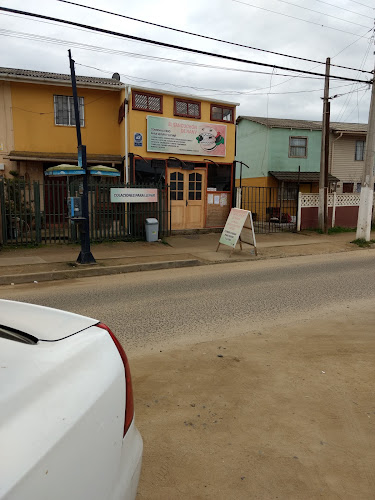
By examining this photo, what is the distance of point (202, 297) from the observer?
6.87m

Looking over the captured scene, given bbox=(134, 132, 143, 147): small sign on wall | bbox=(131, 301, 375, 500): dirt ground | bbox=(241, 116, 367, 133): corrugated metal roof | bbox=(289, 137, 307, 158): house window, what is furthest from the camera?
bbox=(289, 137, 307, 158): house window

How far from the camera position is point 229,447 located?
277 cm

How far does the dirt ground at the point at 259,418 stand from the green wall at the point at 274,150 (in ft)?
71.2

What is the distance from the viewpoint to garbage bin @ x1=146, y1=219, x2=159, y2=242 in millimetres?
13126

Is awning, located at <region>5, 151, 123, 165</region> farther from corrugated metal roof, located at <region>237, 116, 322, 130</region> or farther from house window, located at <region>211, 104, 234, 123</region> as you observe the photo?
corrugated metal roof, located at <region>237, 116, 322, 130</region>

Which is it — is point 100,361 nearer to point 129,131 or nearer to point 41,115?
point 129,131

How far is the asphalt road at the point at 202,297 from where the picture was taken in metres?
5.24

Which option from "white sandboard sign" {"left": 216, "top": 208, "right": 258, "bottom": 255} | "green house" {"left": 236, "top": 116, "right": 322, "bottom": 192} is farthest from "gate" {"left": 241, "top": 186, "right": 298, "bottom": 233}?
"white sandboard sign" {"left": 216, "top": 208, "right": 258, "bottom": 255}

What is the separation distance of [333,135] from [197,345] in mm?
24521

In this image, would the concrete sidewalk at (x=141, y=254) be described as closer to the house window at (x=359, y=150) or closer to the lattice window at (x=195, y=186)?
the lattice window at (x=195, y=186)

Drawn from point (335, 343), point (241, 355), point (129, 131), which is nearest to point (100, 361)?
point (241, 355)

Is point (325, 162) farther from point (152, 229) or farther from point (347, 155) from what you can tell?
point (347, 155)

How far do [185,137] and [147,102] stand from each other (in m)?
1.93

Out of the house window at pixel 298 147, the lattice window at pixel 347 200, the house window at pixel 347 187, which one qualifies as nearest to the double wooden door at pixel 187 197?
the lattice window at pixel 347 200
